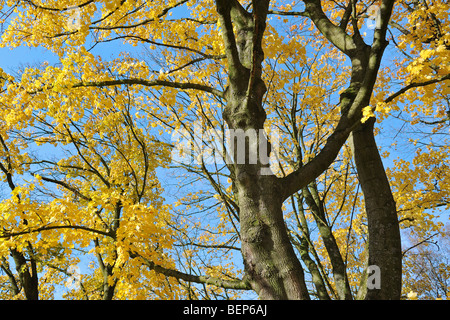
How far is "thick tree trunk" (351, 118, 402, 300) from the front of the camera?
9.61 feet

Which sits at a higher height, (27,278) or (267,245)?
(267,245)

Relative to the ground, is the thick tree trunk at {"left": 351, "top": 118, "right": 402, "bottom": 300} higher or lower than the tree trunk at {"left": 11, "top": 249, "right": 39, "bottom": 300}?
higher

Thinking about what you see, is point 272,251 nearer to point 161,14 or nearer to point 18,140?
point 161,14

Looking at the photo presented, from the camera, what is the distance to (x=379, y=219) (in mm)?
3236

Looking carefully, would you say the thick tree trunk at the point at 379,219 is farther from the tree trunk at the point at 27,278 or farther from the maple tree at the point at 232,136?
the tree trunk at the point at 27,278

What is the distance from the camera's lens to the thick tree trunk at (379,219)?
2928mm

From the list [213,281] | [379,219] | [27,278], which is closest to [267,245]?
[213,281]

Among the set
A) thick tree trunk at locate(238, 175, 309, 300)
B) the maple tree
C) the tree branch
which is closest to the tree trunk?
the maple tree

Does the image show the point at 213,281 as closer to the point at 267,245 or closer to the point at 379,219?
the point at 267,245

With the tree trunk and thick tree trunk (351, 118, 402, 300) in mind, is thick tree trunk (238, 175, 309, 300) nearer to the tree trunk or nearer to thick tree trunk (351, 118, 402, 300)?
thick tree trunk (351, 118, 402, 300)

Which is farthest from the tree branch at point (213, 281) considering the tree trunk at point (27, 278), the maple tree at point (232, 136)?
the tree trunk at point (27, 278)

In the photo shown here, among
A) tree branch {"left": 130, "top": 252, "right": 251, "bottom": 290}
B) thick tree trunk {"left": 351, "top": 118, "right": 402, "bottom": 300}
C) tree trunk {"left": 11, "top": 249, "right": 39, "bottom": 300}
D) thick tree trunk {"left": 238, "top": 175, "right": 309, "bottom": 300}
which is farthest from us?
tree trunk {"left": 11, "top": 249, "right": 39, "bottom": 300}

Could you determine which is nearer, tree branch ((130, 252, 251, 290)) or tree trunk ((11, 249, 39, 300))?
tree branch ((130, 252, 251, 290))
